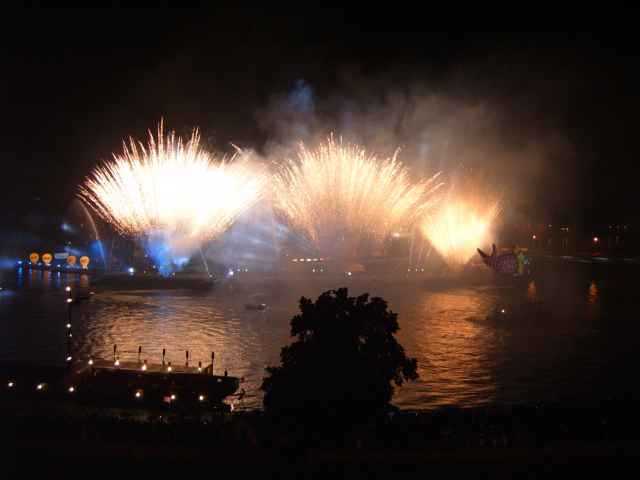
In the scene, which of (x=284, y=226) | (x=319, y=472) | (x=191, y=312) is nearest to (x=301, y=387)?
(x=319, y=472)

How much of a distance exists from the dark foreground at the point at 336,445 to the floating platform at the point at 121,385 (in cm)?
507

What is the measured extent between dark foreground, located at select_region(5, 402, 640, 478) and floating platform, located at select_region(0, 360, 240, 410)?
5.07 metres

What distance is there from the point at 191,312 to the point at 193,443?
2470 cm

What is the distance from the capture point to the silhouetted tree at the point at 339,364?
11.9m

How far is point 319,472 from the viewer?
12062 millimetres

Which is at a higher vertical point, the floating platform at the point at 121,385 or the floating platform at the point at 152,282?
the floating platform at the point at 152,282

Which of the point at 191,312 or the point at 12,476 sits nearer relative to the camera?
the point at 12,476

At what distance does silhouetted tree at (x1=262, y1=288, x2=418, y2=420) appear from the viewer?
11.9 meters

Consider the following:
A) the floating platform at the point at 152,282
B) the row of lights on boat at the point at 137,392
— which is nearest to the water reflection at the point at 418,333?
the row of lights on boat at the point at 137,392

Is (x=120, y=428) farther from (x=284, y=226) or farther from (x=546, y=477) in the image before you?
(x=284, y=226)

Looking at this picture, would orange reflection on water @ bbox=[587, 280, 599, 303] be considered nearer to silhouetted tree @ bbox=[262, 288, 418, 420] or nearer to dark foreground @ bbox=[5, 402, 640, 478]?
dark foreground @ bbox=[5, 402, 640, 478]

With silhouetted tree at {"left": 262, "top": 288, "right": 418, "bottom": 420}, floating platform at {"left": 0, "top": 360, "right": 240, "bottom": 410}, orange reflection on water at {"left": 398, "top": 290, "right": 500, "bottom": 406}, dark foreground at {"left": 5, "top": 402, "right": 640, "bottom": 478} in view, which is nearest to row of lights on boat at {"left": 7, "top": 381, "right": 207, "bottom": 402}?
floating platform at {"left": 0, "top": 360, "right": 240, "bottom": 410}

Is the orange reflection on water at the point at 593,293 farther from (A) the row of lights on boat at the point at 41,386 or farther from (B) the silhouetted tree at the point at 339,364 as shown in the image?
(B) the silhouetted tree at the point at 339,364

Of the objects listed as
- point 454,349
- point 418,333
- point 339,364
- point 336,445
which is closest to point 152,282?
point 418,333
